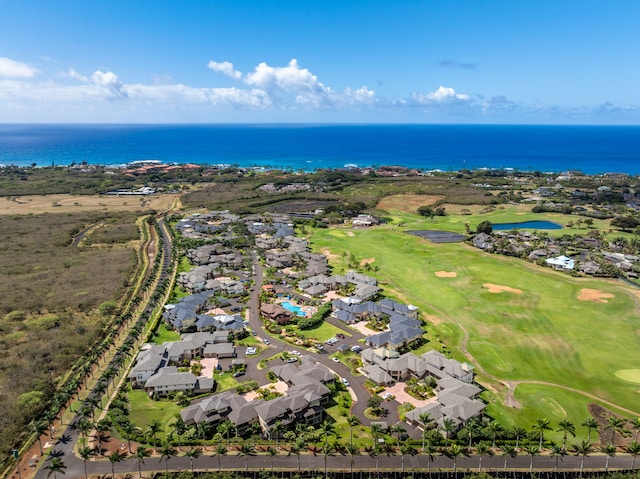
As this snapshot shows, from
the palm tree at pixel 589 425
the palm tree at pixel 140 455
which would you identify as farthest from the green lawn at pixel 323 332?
the palm tree at pixel 589 425

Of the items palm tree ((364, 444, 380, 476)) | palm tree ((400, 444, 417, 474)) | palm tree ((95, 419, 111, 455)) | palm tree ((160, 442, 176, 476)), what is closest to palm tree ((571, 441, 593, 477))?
palm tree ((400, 444, 417, 474))

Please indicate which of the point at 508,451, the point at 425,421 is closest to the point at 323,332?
the point at 425,421

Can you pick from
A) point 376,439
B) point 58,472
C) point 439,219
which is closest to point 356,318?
point 376,439

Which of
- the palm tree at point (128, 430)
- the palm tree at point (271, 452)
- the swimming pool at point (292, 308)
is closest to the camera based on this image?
the palm tree at point (271, 452)

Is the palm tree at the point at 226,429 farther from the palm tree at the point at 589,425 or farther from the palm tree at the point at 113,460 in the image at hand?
the palm tree at the point at 589,425

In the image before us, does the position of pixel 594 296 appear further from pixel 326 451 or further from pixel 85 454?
pixel 85 454

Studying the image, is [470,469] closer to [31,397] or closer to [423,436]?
[423,436]
